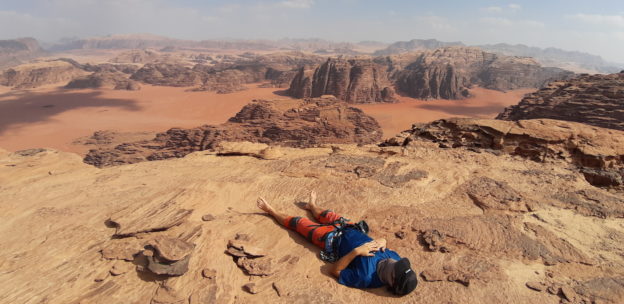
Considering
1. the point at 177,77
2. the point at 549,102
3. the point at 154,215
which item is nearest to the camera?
the point at 154,215

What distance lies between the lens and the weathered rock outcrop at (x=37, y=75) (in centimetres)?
4516

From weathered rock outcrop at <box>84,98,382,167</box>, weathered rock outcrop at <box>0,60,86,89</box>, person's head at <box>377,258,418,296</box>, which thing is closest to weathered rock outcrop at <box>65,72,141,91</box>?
weathered rock outcrop at <box>0,60,86,89</box>

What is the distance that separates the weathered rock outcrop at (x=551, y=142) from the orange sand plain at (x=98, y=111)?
73.9 ft

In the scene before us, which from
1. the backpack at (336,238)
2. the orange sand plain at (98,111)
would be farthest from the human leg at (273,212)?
the orange sand plain at (98,111)

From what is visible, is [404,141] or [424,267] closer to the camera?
[424,267]

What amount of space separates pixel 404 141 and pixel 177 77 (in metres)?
50.9

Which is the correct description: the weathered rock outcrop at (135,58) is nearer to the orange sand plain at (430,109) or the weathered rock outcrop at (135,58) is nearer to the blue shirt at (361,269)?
the orange sand plain at (430,109)

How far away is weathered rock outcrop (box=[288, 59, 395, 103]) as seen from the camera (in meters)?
34.3

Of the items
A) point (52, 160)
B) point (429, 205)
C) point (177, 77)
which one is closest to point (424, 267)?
point (429, 205)

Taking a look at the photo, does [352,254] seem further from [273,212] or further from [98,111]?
[98,111]

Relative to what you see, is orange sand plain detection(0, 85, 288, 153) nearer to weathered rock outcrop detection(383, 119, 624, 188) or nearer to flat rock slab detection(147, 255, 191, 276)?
flat rock slab detection(147, 255, 191, 276)

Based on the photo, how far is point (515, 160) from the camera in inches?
258

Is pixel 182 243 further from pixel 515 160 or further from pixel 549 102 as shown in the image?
pixel 549 102

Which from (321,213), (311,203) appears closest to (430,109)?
(311,203)
